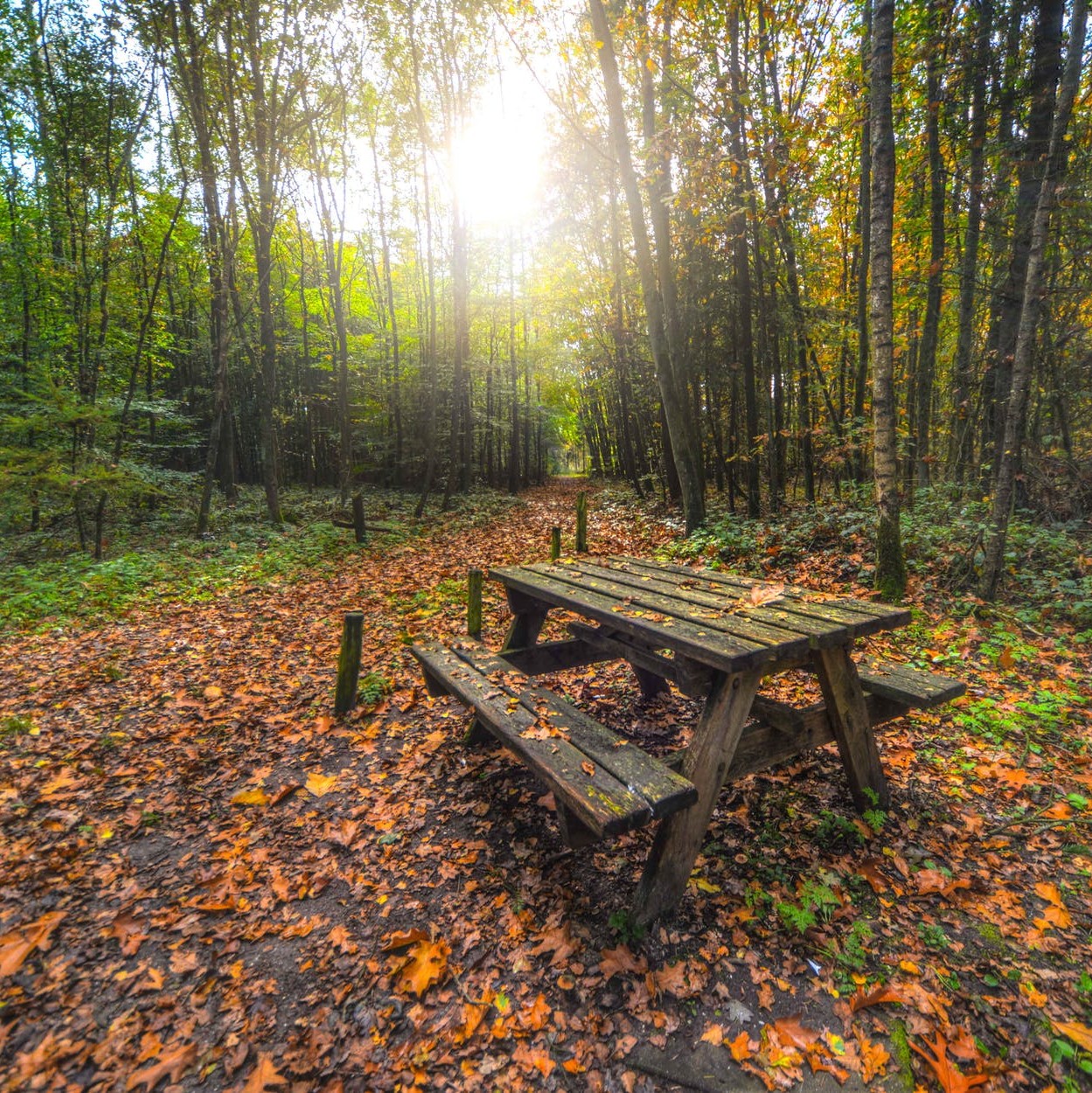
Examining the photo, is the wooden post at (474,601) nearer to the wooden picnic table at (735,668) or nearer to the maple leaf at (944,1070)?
the wooden picnic table at (735,668)

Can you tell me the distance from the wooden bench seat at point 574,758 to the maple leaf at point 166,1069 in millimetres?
1623

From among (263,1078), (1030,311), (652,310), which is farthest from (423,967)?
(652,310)

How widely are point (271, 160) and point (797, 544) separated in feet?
45.6

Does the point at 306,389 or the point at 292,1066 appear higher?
the point at 306,389

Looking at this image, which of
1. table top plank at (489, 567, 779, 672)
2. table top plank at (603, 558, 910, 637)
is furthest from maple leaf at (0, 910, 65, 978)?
table top plank at (603, 558, 910, 637)

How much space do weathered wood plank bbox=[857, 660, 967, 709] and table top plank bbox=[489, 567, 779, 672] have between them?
995mm

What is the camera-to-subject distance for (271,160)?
38.8 feet

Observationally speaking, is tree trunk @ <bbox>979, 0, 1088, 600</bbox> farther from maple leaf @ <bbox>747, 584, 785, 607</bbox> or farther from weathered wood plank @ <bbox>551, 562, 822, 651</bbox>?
weathered wood plank @ <bbox>551, 562, 822, 651</bbox>

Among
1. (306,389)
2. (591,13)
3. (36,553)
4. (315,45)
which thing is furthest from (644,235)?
(306,389)

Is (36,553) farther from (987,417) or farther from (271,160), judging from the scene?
(987,417)

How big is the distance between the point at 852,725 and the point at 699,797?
44.5 inches

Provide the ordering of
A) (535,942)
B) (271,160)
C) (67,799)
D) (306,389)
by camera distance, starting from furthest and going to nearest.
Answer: (306,389) < (271,160) < (67,799) < (535,942)

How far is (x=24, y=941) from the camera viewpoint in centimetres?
242

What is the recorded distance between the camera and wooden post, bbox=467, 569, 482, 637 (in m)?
5.30
